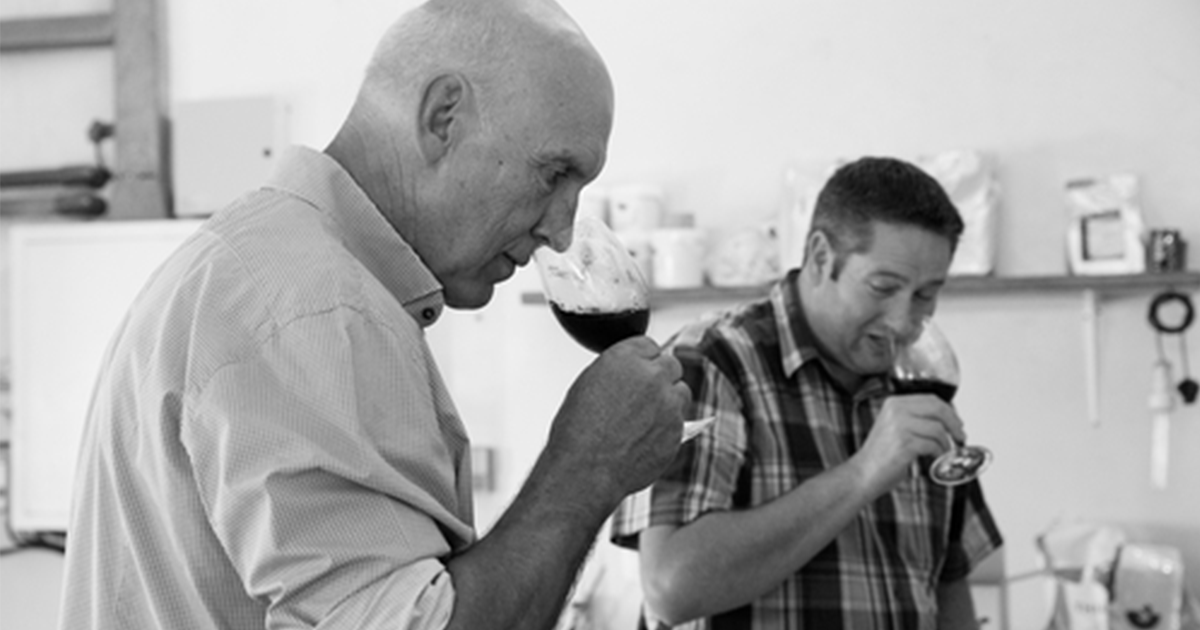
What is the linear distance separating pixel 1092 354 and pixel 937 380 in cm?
126

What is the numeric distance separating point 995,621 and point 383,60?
2.27 m

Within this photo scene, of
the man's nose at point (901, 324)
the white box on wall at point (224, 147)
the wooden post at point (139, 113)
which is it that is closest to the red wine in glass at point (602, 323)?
the man's nose at point (901, 324)

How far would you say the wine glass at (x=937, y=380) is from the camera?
183 cm

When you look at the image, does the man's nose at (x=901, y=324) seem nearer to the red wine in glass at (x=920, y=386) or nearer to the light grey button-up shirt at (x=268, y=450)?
the red wine in glass at (x=920, y=386)

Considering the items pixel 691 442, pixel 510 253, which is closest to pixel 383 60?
pixel 510 253

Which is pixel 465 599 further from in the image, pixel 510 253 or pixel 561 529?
pixel 510 253

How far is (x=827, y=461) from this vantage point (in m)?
1.75

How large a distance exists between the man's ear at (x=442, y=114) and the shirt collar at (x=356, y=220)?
0.21ft

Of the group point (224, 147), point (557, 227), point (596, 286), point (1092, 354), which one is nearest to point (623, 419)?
point (557, 227)

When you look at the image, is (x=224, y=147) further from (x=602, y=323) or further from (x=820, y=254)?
(x=602, y=323)

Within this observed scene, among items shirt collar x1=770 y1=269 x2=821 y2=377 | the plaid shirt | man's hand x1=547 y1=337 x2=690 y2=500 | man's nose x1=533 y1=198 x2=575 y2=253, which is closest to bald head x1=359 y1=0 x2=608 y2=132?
man's nose x1=533 y1=198 x2=575 y2=253

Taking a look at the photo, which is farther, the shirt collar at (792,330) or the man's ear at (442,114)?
the shirt collar at (792,330)

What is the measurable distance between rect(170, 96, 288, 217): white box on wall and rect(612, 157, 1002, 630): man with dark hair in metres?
1.89

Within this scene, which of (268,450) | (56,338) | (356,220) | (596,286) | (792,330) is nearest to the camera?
(268,450)
